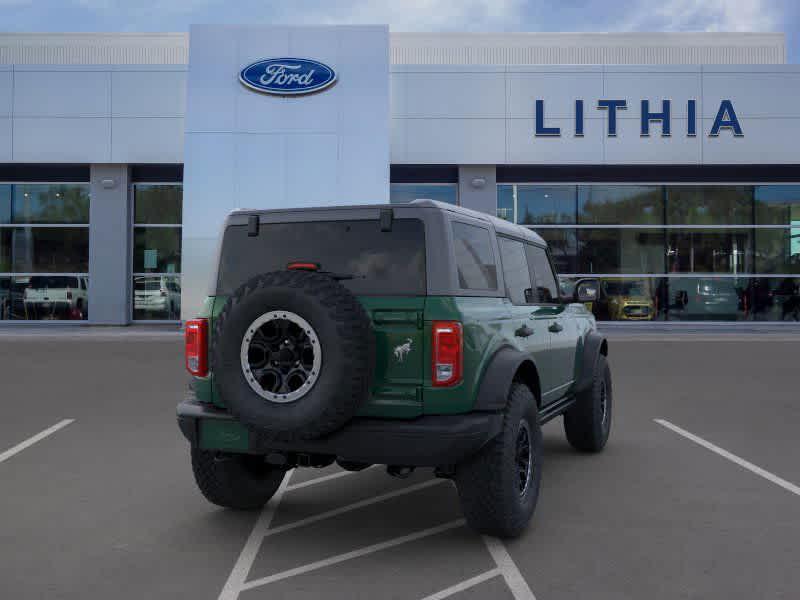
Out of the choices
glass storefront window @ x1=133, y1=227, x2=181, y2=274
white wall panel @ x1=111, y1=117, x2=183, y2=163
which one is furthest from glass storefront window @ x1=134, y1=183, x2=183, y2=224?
white wall panel @ x1=111, y1=117, x2=183, y2=163

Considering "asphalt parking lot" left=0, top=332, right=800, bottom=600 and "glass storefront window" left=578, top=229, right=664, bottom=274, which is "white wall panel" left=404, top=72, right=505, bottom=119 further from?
"asphalt parking lot" left=0, top=332, right=800, bottom=600

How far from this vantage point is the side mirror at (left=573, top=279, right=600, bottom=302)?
6.72 meters

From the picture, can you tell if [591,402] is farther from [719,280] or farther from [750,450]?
[719,280]

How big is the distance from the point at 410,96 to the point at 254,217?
66.4 ft

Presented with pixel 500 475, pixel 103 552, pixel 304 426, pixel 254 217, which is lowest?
pixel 103 552

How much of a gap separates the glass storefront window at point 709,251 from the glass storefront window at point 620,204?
3.11 ft

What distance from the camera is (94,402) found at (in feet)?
34.5

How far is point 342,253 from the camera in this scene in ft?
15.6

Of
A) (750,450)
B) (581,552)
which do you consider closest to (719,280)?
(750,450)

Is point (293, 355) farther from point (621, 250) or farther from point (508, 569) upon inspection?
point (621, 250)

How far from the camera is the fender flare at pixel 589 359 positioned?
6.84 meters

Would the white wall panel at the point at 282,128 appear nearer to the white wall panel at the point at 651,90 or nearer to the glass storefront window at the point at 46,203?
the glass storefront window at the point at 46,203

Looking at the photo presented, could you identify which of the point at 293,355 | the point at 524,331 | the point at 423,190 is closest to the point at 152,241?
the point at 423,190

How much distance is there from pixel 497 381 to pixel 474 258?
0.81 metres
